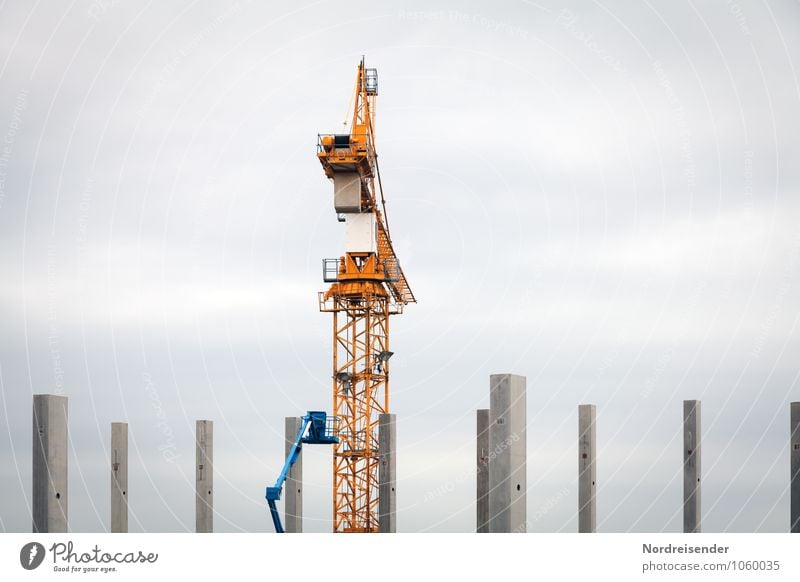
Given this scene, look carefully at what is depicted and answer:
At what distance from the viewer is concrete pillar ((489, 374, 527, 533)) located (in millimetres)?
22609

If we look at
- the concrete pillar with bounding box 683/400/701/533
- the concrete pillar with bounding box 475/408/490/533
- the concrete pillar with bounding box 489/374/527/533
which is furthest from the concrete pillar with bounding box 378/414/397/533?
the concrete pillar with bounding box 489/374/527/533

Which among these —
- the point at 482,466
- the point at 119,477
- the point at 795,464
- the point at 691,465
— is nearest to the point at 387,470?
the point at 482,466

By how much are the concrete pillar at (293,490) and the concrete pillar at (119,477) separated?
6.42 m

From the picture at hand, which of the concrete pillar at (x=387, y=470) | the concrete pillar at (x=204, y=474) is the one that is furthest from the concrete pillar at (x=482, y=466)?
the concrete pillar at (x=204, y=474)

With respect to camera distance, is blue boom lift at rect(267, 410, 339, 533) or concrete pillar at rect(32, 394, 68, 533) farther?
blue boom lift at rect(267, 410, 339, 533)

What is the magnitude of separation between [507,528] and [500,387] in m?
2.55

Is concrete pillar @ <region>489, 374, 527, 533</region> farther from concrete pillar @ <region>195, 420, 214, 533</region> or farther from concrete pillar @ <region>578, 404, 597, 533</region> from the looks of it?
concrete pillar @ <region>195, 420, 214, 533</region>

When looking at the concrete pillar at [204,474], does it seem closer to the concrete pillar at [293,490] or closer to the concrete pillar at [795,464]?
the concrete pillar at [293,490]

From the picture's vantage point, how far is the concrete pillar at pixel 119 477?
1239 inches

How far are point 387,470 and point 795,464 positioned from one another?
9923mm

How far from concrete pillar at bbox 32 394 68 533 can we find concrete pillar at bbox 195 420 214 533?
27.6 feet
